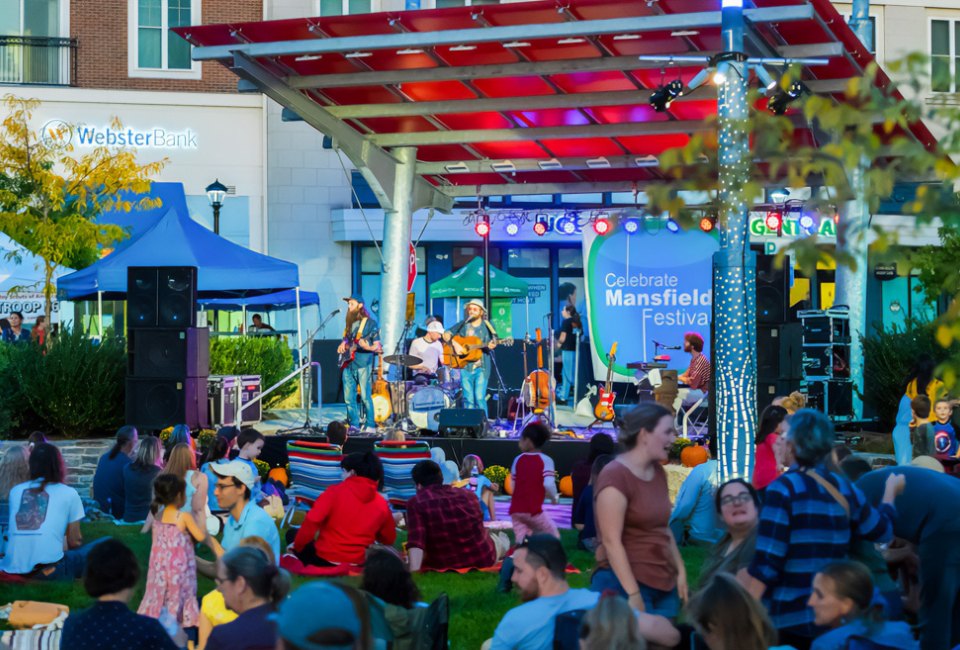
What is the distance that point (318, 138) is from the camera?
28.7 m

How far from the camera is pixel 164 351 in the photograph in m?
16.3

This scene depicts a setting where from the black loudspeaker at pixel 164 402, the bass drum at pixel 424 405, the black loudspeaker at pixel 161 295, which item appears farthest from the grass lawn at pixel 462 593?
the bass drum at pixel 424 405

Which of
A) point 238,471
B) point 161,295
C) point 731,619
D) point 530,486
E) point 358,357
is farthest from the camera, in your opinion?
point 358,357

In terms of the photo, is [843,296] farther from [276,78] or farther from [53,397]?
[53,397]

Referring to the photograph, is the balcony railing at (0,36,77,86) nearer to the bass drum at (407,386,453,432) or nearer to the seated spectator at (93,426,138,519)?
the bass drum at (407,386,453,432)

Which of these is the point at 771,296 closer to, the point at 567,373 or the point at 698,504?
the point at 698,504

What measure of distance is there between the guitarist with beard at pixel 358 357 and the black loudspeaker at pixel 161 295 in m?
1.86

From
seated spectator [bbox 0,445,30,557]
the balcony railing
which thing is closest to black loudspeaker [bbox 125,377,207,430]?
seated spectator [bbox 0,445,30,557]

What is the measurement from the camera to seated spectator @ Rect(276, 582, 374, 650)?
3.24m

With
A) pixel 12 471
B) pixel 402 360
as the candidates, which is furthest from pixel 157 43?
pixel 12 471

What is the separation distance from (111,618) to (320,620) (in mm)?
1864

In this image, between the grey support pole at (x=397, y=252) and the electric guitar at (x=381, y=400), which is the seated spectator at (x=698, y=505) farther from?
the grey support pole at (x=397, y=252)

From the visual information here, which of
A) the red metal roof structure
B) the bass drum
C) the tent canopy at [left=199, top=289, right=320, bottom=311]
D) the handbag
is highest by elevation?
the red metal roof structure

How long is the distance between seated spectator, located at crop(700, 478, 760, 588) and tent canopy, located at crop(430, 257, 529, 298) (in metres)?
19.1
